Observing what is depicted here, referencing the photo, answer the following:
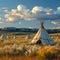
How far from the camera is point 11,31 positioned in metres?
179

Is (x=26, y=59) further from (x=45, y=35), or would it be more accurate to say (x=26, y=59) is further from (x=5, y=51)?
(x=45, y=35)

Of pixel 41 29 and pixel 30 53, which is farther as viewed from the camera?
pixel 41 29

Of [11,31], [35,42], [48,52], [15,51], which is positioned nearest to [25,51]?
[15,51]

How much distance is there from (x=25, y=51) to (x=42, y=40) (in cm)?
1353

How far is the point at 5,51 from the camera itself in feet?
60.0

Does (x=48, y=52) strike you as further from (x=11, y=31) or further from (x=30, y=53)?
(x=11, y=31)

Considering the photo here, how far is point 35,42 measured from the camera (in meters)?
31.7

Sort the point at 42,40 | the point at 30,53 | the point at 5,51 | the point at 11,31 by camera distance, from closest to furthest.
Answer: the point at 30,53 < the point at 5,51 < the point at 42,40 < the point at 11,31

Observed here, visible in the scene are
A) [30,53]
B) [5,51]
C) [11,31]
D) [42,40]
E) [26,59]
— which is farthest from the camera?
[11,31]

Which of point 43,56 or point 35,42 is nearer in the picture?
point 43,56

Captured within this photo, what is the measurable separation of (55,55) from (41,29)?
17.7m

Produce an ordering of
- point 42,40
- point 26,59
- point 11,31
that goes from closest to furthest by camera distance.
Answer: point 26,59
point 42,40
point 11,31

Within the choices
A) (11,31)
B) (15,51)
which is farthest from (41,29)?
(11,31)

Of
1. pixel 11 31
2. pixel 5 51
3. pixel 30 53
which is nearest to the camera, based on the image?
pixel 30 53
